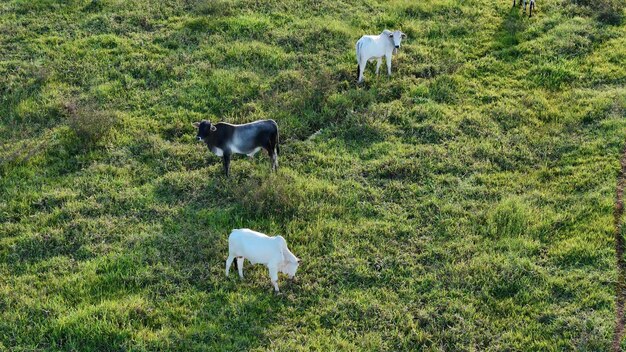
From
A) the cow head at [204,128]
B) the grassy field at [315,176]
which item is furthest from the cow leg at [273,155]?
the cow head at [204,128]

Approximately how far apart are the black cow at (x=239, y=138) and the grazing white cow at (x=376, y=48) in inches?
158

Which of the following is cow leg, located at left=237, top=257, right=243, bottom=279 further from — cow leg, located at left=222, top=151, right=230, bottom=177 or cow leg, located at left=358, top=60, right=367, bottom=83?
cow leg, located at left=358, top=60, right=367, bottom=83

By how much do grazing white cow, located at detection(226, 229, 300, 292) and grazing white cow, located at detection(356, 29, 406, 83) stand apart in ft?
23.7

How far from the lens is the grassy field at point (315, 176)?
973 cm

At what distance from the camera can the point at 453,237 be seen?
11344 mm

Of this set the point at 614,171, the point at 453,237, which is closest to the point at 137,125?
the point at 453,237

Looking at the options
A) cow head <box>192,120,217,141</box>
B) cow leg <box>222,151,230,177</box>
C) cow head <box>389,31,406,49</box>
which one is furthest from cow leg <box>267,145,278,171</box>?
cow head <box>389,31,406,49</box>

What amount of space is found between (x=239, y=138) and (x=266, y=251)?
11.7ft

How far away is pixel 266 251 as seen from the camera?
10.0 meters

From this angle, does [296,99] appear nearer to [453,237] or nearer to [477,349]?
[453,237]

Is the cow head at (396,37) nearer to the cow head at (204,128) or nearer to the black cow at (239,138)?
the black cow at (239,138)

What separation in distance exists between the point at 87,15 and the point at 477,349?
1508 cm

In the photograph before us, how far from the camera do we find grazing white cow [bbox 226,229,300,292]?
10.0m

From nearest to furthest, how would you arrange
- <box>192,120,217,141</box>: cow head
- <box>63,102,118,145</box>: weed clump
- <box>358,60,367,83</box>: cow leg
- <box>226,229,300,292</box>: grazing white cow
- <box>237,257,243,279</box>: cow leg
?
<box>226,229,300,292</box>: grazing white cow → <box>237,257,243,279</box>: cow leg → <box>192,120,217,141</box>: cow head → <box>63,102,118,145</box>: weed clump → <box>358,60,367,83</box>: cow leg
